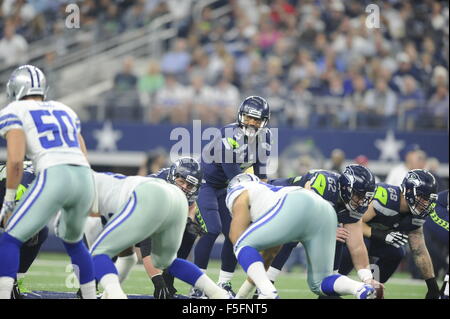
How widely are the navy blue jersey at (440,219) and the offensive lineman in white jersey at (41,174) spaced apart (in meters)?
4.67

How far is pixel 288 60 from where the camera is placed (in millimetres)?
16656

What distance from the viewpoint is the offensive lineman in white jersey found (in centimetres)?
609

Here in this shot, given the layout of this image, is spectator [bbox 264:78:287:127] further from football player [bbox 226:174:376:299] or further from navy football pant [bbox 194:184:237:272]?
football player [bbox 226:174:376:299]

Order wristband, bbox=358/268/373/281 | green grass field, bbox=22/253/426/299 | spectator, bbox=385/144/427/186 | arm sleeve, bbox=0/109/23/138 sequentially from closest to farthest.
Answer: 1. arm sleeve, bbox=0/109/23/138
2. wristband, bbox=358/268/373/281
3. green grass field, bbox=22/253/426/299
4. spectator, bbox=385/144/427/186

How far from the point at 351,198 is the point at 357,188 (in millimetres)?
111

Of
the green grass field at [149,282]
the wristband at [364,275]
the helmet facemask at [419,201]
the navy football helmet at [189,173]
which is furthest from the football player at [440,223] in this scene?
the navy football helmet at [189,173]

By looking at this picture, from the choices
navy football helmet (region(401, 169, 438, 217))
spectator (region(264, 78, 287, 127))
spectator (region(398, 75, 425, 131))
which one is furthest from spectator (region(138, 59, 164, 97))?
navy football helmet (region(401, 169, 438, 217))

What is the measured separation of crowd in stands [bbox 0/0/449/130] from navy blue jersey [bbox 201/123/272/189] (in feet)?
19.0

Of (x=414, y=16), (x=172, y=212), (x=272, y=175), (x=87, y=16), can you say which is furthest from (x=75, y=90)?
(x=172, y=212)

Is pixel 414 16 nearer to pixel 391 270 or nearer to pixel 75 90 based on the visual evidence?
pixel 75 90

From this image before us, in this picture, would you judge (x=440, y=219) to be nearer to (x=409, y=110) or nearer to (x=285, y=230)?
(x=285, y=230)

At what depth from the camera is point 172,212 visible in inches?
255

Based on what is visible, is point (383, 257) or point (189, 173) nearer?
point (189, 173)

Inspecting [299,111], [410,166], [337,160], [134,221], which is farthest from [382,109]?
[134,221]
